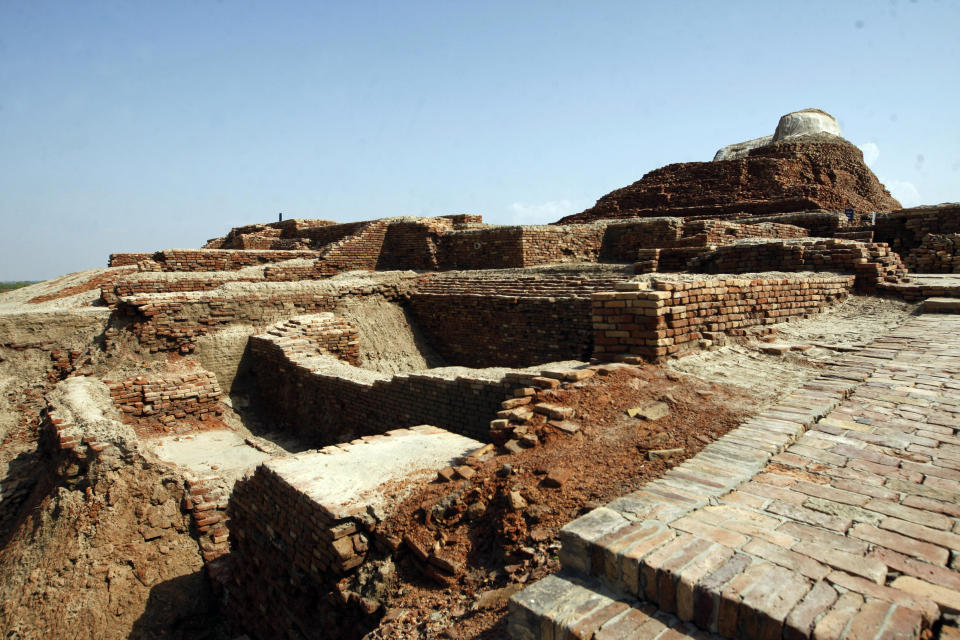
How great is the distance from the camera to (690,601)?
63.3 inches

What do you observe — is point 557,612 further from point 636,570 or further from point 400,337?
point 400,337

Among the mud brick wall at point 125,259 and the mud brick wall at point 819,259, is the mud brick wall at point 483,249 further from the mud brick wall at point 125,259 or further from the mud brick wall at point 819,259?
the mud brick wall at point 125,259

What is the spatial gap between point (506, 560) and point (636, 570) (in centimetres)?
92

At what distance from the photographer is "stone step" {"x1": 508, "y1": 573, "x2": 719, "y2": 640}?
1604 millimetres

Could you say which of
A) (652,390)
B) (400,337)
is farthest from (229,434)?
(652,390)

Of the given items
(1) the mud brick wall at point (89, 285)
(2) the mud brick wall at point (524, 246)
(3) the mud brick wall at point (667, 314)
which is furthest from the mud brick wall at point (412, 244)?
(3) the mud brick wall at point (667, 314)

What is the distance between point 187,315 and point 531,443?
22.6 feet

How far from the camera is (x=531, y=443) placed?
3.38 metres

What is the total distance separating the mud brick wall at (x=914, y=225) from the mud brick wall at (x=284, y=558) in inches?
468

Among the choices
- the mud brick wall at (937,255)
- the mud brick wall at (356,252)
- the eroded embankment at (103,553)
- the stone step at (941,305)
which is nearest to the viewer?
the eroded embankment at (103,553)

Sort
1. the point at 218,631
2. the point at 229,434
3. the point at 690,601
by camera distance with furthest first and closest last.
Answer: the point at 229,434, the point at 218,631, the point at 690,601

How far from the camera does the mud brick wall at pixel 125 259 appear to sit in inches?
629

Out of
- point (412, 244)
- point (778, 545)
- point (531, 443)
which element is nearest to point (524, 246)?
point (412, 244)

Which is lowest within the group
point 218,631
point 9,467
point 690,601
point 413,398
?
point 218,631
